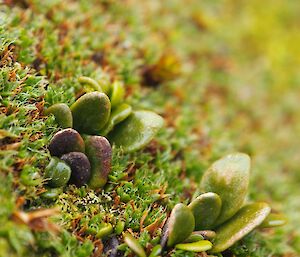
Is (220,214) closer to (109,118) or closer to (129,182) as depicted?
(129,182)

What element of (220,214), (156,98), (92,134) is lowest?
(220,214)

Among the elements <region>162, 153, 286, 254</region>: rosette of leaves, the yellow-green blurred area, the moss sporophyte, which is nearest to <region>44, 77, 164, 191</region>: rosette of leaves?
the moss sporophyte

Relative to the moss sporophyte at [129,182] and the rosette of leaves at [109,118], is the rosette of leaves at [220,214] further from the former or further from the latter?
the rosette of leaves at [109,118]

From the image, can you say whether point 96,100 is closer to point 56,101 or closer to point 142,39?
point 56,101

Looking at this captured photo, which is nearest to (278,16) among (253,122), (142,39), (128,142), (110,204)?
(253,122)

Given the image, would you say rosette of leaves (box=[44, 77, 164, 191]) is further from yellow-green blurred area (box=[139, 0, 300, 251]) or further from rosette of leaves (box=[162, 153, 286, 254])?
yellow-green blurred area (box=[139, 0, 300, 251])

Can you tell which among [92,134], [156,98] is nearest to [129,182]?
[92,134]
